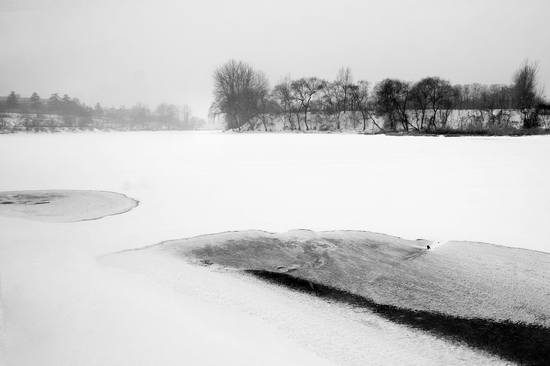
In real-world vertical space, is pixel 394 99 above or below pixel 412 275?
above

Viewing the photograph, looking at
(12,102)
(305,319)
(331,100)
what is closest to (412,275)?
(305,319)

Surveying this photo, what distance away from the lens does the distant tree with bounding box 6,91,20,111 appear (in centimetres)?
4941

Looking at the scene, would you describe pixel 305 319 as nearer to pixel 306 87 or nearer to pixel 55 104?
pixel 306 87

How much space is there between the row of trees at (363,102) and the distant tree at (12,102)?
28.3 meters

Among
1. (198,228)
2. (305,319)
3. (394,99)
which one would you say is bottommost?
(305,319)

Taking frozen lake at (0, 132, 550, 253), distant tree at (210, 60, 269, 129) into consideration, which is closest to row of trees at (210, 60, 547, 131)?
distant tree at (210, 60, 269, 129)

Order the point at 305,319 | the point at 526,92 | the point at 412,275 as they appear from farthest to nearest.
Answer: the point at 526,92
the point at 412,275
the point at 305,319

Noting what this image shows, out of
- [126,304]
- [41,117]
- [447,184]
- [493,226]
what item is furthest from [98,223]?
[41,117]

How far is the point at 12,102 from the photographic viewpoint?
50.2 m

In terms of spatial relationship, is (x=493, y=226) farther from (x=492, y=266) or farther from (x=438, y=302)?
(x=438, y=302)

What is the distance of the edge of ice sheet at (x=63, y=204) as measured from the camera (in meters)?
5.11

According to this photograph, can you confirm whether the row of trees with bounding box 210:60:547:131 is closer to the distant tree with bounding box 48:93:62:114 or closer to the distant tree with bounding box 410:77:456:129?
the distant tree with bounding box 410:77:456:129

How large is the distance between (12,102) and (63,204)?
190 ft

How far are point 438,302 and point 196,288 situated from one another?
1.99 metres
